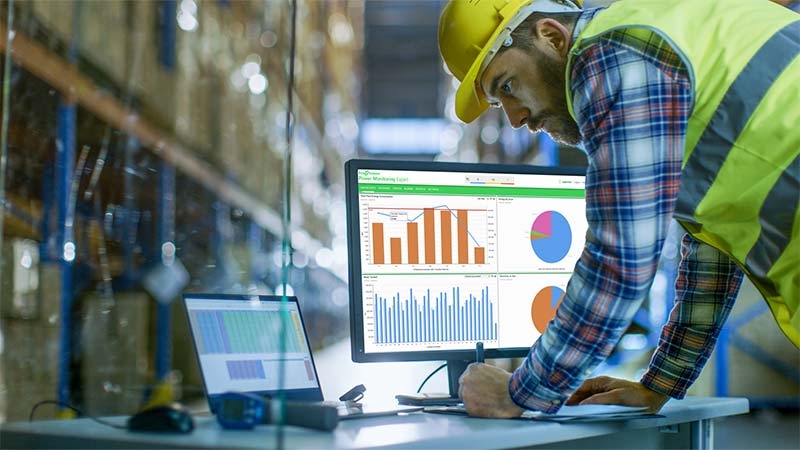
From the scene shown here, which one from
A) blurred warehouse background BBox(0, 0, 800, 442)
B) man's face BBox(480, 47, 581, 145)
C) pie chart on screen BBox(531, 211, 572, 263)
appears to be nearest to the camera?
man's face BBox(480, 47, 581, 145)

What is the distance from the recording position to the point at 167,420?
1.22 meters

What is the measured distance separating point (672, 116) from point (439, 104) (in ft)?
62.1

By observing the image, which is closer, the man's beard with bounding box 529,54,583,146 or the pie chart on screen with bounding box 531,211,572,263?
the man's beard with bounding box 529,54,583,146

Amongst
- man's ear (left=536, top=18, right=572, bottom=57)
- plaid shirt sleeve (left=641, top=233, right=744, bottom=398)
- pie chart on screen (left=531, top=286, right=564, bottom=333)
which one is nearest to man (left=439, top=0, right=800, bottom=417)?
man's ear (left=536, top=18, right=572, bottom=57)

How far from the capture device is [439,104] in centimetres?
2017

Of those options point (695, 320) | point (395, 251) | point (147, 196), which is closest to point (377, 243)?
point (395, 251)

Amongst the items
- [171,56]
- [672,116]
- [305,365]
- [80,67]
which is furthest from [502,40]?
[171,56]

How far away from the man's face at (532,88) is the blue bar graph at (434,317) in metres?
0.41

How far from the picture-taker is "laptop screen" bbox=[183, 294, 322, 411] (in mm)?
1494

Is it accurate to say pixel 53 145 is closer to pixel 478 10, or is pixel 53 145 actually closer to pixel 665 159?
pixel 478 10

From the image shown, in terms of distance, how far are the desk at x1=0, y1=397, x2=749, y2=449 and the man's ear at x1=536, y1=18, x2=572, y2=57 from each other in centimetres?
64

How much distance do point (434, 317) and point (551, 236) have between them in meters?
0.34

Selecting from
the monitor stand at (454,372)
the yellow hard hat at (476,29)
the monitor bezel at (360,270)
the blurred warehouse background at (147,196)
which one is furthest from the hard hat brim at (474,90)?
the monitor stand at (454,372)

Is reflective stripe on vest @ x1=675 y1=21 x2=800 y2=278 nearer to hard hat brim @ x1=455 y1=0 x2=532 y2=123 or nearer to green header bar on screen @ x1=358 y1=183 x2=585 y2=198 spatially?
hard hat brim @ x1=455 y1=0 x2=532 y2=123
